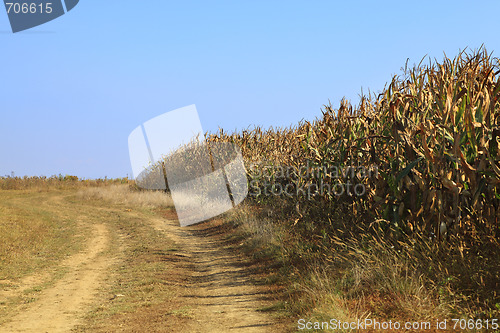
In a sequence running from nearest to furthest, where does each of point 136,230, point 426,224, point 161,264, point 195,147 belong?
point 426,224
point 161,264
point 136,230
point 195,147

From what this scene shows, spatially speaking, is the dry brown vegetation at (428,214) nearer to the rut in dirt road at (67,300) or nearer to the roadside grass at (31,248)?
the rut in dirt road at (67,300)

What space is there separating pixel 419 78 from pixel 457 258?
138 inches

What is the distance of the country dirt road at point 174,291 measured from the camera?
21.9ft

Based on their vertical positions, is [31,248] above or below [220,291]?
above

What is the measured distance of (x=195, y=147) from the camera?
25781mm

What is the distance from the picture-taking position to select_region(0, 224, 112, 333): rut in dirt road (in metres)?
6.81

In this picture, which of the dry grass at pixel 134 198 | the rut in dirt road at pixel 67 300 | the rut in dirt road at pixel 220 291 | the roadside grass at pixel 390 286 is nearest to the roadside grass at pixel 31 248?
the rut in dirt road at pixel 67 300

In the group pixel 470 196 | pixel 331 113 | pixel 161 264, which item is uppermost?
pixel 331 113

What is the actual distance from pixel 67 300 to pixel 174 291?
1954 millimetres

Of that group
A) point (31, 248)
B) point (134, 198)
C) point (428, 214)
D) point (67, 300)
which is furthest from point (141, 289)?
point (134, 198)

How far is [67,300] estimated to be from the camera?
8.20 metres

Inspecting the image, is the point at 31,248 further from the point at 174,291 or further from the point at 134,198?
the point at 134,198

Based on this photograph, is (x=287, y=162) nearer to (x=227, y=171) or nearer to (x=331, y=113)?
(x=331, y=113)

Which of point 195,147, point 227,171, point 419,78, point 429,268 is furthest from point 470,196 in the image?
point 195,147
